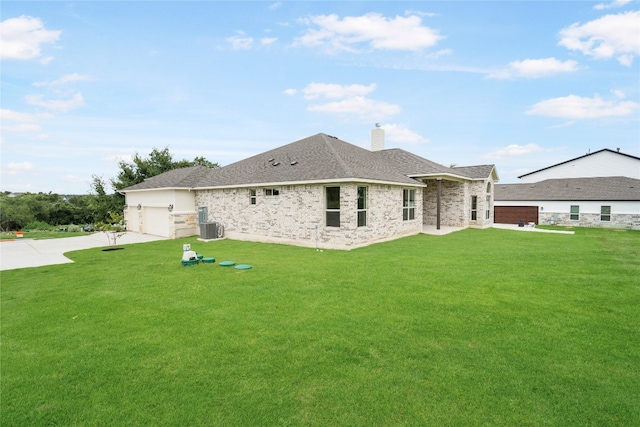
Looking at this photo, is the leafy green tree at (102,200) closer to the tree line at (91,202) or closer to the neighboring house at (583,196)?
the tree line at (91,202)

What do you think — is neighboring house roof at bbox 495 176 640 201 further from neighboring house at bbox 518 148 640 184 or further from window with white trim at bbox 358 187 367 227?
window with white trim at bbox 358 187 367 227

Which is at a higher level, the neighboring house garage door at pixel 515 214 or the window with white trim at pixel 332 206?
the window with white trim at pixel 332 206

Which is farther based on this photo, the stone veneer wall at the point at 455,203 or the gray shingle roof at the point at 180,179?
the stone veneer wall at the point at 455,203

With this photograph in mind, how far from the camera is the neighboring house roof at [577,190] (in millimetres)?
24391

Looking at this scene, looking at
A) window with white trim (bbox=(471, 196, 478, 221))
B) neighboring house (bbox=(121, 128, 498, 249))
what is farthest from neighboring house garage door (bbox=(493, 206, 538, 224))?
window with white trim (bbox=(471, 196, 478, 221))

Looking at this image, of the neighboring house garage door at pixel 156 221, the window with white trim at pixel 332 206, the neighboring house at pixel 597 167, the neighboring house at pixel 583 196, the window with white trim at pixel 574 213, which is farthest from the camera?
the neighboring house at pixel 597 167

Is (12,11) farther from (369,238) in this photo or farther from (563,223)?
(563,223)

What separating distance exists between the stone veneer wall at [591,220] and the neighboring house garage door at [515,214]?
23.4 inches

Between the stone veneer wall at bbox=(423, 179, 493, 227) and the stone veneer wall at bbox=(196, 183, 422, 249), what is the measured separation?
4220mm

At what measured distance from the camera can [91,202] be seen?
34.1 meters

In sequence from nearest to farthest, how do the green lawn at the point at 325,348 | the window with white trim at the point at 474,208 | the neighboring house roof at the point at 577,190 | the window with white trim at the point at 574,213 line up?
the green lawn at the point at 325,348 → the window with white trim at the point at 474,208 → the neighboring house roof at the point at 577,190 → the window with white trim at the point at 574,213

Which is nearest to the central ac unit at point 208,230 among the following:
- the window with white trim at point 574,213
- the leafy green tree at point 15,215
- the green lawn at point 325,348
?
the green lawn at point 325,348

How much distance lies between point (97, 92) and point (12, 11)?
737cm

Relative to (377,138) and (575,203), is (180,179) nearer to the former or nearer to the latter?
(377,138)
